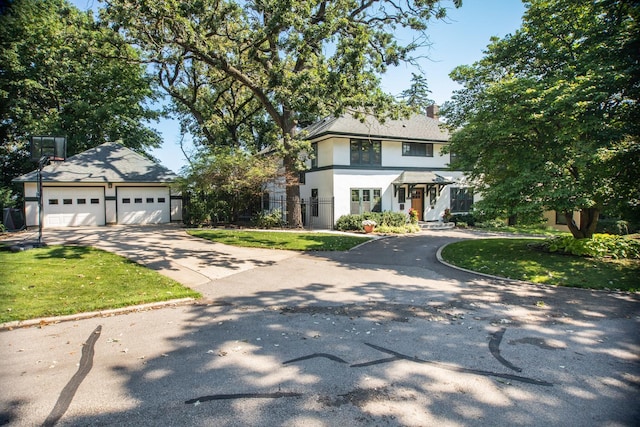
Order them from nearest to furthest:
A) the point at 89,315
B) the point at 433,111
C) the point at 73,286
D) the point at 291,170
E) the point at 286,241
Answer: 1. the point at 89,315
2. the point at 73,286
3. the point at 286,241
4. the point at 291,170
5. the point at 433,111

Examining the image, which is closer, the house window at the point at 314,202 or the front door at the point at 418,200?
the house window at the point at 314,202

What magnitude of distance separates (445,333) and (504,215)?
22.4ft

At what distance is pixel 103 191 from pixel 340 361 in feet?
76.5

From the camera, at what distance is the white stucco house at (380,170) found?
74.2ft

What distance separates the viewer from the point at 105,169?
78.1 feet

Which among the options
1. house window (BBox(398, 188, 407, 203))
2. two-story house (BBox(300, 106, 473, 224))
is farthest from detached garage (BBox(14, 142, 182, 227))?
house window (BBox(398, 188, 407, 203))

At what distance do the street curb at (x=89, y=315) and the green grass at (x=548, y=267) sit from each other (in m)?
8.08

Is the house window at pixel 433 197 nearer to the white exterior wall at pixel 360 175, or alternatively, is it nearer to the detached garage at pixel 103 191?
the white exterior wall at pixel 360 175

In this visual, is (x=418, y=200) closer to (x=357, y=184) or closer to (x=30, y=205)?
(x=357, y=184)

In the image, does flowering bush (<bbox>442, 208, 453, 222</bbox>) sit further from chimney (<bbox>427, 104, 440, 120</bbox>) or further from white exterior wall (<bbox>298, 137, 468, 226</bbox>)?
chimney (<bbox>427, 104, 440, 120</bbox>)

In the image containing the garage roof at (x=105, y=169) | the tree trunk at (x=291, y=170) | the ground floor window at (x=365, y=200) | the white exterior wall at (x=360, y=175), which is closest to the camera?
the tree trunk at (x=291, y=170)

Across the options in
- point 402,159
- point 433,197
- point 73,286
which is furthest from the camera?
point 433,197

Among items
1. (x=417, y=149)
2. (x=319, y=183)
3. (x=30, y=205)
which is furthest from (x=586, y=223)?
(x=30, y=205)

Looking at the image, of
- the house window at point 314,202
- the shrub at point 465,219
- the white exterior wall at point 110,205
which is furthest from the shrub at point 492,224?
the white exterior wall at point 110,205
